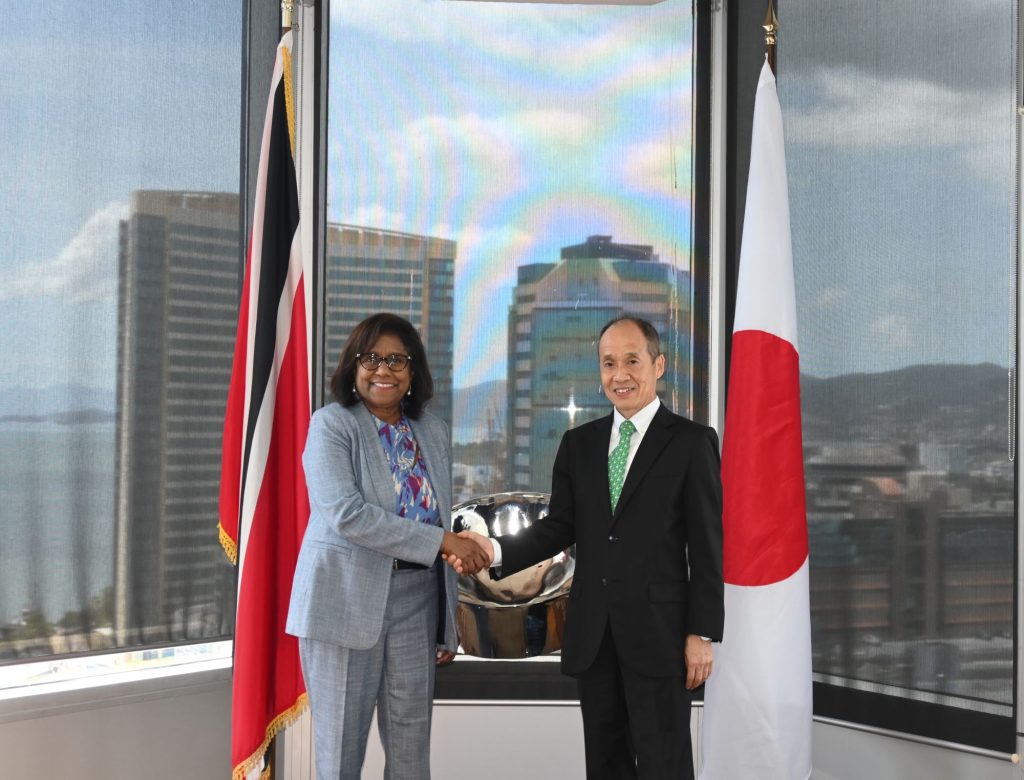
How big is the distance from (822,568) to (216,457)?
6.80 feet

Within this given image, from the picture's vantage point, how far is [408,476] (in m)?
2.46

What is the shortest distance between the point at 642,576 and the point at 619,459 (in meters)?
0.31

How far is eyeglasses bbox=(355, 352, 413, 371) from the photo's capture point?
2443 millimetres

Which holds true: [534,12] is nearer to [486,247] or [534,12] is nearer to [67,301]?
[486,247]

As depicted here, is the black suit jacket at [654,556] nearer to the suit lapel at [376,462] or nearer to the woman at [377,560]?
the woman at [377,560]

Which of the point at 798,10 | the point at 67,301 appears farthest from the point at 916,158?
the point at 67,301

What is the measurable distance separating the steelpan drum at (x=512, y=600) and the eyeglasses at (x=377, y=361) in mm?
589

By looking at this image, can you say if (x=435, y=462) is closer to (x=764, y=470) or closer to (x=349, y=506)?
(x=349, y=506)

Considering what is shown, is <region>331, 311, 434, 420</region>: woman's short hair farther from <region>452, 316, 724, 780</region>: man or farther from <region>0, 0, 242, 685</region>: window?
<region>0, 0, 242, 685</region>: window

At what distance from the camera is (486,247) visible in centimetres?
341

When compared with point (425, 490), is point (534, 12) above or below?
above

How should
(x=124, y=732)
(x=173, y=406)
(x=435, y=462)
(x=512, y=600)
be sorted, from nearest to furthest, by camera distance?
(x=435, y=462), (x=512, y=600), (x=124, y=732), (x=173, y=406)

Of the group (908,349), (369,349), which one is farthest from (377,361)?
(908,349)

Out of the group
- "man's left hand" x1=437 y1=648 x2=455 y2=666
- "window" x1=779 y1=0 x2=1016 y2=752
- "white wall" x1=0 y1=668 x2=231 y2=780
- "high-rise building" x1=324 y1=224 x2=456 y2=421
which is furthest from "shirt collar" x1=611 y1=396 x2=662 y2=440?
"white wall" x1=0 y1=668 x2=231 y2=780
